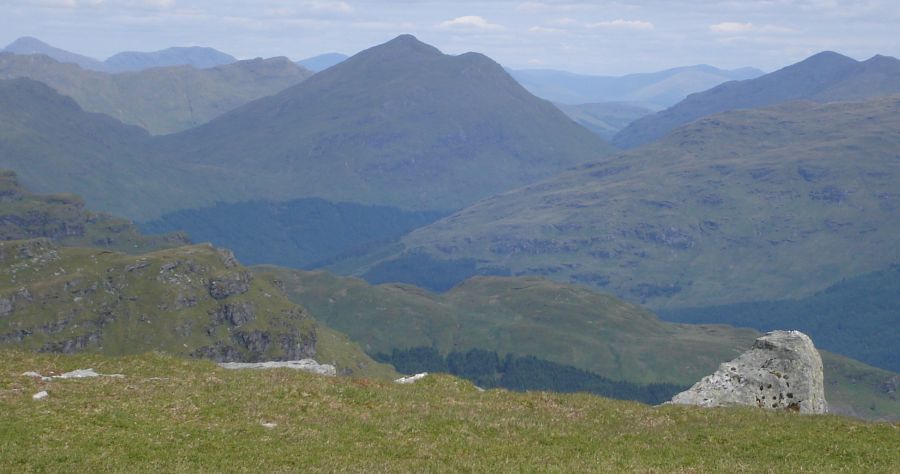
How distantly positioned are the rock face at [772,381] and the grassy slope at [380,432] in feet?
15.7

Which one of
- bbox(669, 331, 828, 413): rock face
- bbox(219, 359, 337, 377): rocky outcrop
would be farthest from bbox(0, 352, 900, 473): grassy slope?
bbox(219, 359, 337, 377): rocky outcrop

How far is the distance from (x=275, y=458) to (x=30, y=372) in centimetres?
1960

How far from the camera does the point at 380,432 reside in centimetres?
3412

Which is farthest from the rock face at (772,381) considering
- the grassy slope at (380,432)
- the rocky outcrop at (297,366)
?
the rocky outcrop at (297,366)

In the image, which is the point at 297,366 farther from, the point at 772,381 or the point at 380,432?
the point at 772,381

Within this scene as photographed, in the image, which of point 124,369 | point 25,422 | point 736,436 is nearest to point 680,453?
point 736,436

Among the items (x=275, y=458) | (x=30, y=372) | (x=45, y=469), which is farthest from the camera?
(x=30, y=372)

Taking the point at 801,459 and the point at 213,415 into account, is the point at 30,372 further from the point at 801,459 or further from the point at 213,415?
the point at 801,459

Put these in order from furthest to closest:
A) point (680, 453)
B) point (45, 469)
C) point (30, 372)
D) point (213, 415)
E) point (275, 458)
A: point (30, 372) → point (213, 415) → point (680, 453) → point (275, 458) → point (45, 469)

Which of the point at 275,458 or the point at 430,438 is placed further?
the point at 430,438

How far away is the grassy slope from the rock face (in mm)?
4775

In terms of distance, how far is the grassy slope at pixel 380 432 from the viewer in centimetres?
3009

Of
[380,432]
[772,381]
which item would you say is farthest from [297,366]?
[772,381]

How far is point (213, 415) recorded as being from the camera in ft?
116
